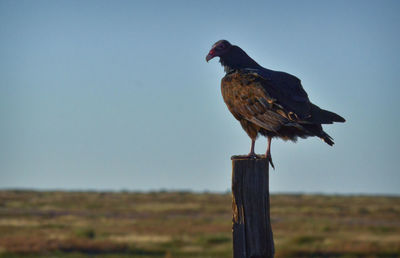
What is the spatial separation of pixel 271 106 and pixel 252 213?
1576mm

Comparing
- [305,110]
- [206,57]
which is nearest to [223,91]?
[206,57]

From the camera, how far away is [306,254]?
70.2 ft

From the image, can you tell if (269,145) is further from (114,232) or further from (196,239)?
(114,232)

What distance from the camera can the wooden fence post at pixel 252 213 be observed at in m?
5.23

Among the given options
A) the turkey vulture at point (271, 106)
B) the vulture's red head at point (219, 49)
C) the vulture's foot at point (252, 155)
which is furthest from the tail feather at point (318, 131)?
the vulture's red head at point (219, 49)

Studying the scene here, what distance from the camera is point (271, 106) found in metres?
6.52

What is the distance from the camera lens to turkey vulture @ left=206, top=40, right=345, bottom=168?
6129 mm

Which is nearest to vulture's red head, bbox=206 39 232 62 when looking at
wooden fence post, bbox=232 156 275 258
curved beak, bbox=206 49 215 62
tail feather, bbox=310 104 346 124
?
curved beak, bbox=206 49 215 62

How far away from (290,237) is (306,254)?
15.5 feet

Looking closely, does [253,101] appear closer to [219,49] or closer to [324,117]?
[324,117]

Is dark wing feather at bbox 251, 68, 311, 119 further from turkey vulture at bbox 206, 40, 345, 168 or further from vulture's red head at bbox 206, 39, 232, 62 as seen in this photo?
vulture's red head at bbox 206, 39, 232, 62

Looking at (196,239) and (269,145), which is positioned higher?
(269,145)

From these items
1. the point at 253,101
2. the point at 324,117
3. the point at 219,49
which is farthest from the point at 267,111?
the point at 219,49

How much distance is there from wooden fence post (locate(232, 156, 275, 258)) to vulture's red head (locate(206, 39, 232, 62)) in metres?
2.49
